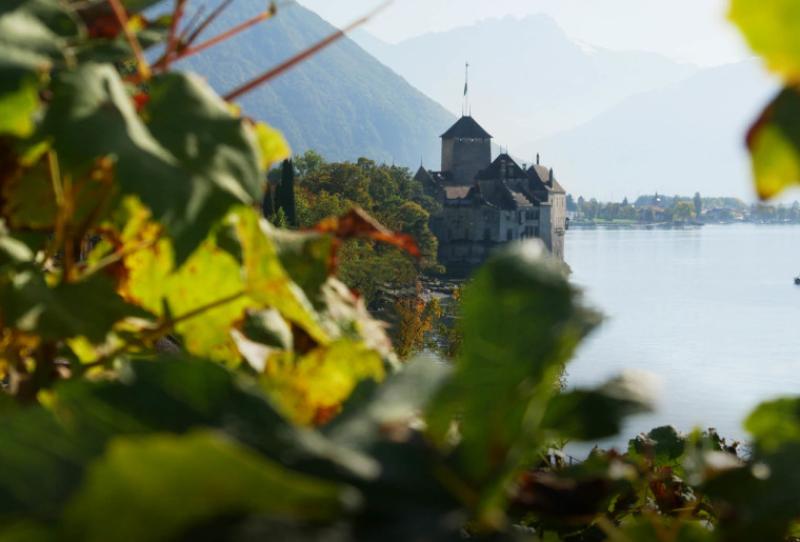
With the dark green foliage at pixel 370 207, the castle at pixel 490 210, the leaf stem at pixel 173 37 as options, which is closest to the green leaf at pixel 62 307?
the leaf stem at pixel 173 37

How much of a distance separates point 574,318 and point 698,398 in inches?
941

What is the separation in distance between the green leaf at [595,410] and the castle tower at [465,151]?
36134 millimetres

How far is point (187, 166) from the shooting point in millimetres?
325

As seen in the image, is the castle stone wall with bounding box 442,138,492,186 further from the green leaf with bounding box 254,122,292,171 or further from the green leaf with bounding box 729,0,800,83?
the green leaf with bounding box 729,0,800,83

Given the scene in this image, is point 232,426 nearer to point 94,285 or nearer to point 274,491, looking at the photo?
point 274,491

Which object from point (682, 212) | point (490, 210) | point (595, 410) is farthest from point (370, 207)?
point (682, 212)

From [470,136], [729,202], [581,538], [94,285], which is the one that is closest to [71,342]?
[94,285]

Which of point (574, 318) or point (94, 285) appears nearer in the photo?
point (574, 318)

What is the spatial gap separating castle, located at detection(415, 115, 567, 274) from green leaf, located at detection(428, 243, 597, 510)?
3168 centimetres

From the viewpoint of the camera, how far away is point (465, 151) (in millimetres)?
36562

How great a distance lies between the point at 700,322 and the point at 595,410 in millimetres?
37533

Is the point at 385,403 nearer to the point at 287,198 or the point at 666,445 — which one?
the point at 666,445

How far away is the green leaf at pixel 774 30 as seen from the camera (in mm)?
270

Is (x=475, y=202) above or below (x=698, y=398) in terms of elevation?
above
